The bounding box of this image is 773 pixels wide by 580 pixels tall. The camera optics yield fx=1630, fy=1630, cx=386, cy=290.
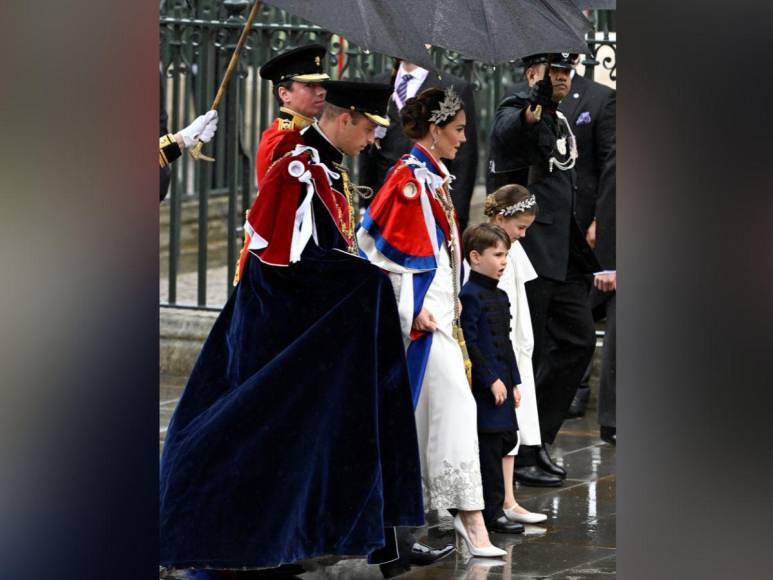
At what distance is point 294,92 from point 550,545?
6.21 feet

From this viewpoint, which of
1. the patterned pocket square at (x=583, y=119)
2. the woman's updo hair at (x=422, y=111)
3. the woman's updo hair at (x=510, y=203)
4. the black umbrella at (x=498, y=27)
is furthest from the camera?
the patterned pocket square at (x=583, y=119)

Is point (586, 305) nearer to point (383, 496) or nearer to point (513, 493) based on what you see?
point (513, 493)

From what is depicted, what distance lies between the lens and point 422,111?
19.5ft

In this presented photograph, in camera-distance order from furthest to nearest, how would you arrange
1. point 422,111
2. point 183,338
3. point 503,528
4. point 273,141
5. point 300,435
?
point 183,338 < point 503,528 < point 422,111 < point 273,141 < point 300,435

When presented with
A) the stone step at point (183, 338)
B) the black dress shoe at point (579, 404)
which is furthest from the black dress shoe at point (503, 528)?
the stone step at point (183, 338)

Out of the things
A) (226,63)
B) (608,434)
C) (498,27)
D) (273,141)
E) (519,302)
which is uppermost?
(226,63)

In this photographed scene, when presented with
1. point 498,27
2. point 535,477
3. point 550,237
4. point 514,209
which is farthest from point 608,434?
point 498,27

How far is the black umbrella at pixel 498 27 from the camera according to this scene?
5781mm

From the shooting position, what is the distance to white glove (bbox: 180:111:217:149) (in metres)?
5.81

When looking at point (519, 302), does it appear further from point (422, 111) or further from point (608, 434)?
point (608, 434)

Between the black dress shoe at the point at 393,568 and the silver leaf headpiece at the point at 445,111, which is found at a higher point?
the silver leaf headpiece at the point at 445,111

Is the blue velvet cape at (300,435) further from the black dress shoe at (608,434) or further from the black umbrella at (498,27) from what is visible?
the black dress shoe at (608,434)

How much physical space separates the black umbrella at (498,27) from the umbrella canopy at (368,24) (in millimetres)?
344
